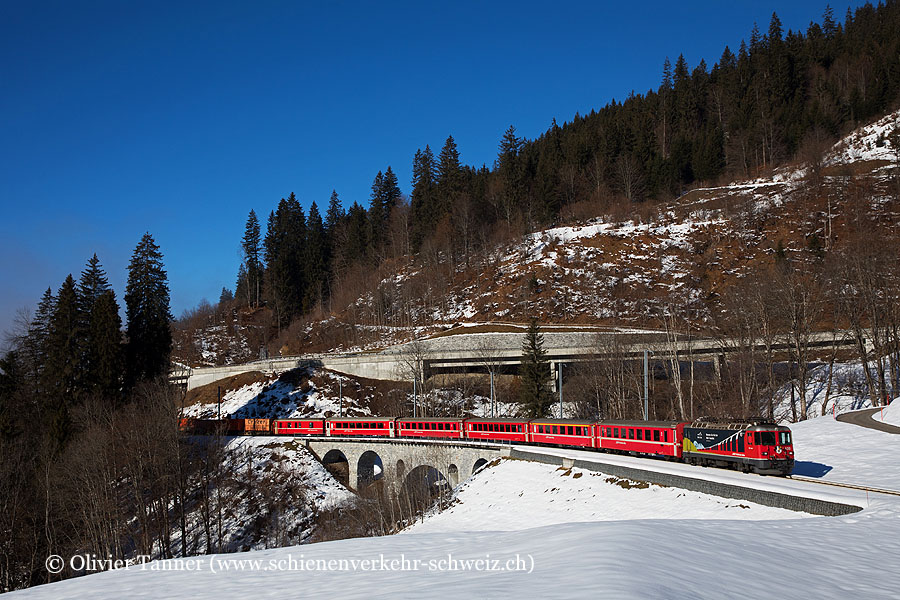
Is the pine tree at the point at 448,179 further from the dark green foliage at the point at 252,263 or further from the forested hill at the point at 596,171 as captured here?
the dark green foliage at the point at 252,263

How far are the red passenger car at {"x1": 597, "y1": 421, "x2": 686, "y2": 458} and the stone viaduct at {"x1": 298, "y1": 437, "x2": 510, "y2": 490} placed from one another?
6963 mm

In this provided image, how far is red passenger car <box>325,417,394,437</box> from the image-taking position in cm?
4859

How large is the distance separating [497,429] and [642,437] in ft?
44.0

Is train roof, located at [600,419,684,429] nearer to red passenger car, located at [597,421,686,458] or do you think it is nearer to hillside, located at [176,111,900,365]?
red passenger car, located at [597,421,686,458]

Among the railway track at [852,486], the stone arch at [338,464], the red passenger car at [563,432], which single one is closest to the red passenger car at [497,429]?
the red passenger car at [563,432]

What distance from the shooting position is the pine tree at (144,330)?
57750 millimetres

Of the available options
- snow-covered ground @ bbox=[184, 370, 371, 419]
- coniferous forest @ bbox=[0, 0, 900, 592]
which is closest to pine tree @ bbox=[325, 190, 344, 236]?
coniferous forest @ bbox=[0, 0, 900, 592]

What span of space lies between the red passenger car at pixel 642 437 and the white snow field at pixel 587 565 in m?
8.96

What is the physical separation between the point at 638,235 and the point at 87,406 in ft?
239

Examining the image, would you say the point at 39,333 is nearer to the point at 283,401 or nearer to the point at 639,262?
the point at 283,401

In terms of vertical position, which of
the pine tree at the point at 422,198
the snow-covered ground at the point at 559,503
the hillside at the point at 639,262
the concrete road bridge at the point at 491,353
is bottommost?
the snow-covered ground at the point at 559,503

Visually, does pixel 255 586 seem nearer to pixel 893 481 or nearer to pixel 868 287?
pixel 893 481

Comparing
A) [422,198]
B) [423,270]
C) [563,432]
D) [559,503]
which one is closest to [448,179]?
[422,198]

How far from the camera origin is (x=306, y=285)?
114 m
